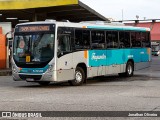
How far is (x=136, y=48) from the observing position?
80.1ft

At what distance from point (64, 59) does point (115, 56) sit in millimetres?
4695

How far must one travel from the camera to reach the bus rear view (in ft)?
57.5

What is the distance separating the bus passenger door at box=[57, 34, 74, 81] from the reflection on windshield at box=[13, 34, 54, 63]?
0.40 meters

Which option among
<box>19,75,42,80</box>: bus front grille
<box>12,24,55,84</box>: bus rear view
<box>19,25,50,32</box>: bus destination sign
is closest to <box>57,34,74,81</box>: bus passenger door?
<box>12,24,55,84</box>: bus rear view

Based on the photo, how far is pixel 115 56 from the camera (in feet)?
71.7

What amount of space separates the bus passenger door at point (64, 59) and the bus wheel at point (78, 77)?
1.25ft

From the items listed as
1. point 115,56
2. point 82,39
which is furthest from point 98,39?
point 115,56

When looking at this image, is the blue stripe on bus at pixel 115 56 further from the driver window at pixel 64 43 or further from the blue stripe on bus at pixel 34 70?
the blue stripe on bus at pixel 34 70

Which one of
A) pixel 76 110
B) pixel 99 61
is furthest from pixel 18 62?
pixel 76 110

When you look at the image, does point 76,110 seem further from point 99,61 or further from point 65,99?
point 99,61

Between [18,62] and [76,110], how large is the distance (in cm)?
772

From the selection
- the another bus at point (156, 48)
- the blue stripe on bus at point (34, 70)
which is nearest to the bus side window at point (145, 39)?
the blue stripe on bus at point (34, 70)

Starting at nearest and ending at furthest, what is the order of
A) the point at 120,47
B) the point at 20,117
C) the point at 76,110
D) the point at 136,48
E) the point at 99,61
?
1. the point at 20,117
2. the point at 76,110
3. the point at 99,61
4. the point at 120,47
5. the point at 136,48

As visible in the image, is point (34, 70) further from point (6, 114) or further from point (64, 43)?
point (6, 114)
